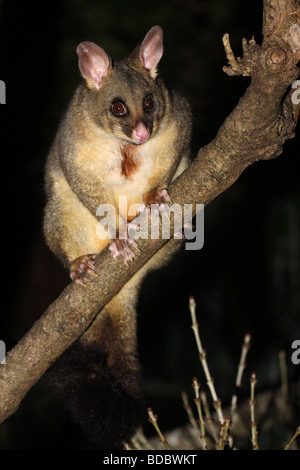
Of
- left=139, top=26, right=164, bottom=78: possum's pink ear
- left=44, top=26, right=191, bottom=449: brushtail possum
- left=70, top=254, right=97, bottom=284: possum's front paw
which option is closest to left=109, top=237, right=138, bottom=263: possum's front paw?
left=44, top=26, right=191, bottom=449: brushtail possum

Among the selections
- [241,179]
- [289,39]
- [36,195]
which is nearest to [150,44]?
[289,39]

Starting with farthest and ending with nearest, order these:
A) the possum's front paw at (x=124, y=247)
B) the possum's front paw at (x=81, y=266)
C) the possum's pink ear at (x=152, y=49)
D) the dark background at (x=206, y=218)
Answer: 1. the dark background at (x=206, y=218)
2. the possum's pink ear at (x=152, y=49)
3. the possum's front paw at (x=81, y=266)
4. the possum's front paw at (x=124, y=247)

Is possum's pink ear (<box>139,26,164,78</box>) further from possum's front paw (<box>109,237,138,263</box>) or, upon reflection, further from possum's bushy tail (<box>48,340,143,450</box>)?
possum's bushy tail (<box>48,340,143,450</box>)

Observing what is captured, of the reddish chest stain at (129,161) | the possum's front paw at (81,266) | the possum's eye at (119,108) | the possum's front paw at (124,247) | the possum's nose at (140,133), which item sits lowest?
the possum's front paw at (81,266)

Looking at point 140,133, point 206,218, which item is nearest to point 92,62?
point 140,133

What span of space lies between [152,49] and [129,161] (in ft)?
2.03

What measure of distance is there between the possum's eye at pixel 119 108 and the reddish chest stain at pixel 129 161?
181 millimetres

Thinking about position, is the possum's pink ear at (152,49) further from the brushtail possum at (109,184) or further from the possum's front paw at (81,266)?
the possum's front paw at (81,266)

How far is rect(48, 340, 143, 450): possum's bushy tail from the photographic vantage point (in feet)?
9.12

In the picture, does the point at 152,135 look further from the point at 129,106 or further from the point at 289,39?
the point at 289,39

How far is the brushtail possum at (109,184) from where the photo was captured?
286 cm

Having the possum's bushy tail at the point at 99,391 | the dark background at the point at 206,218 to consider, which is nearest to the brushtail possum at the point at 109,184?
the possum's bushy tail at the point at 99,391

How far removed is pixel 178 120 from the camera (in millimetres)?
3203

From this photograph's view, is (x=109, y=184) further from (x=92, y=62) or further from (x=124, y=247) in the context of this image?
(x=92, y=62)
